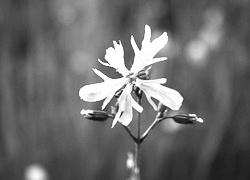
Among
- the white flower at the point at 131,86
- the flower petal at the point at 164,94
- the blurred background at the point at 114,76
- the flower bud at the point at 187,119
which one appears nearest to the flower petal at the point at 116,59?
the white flower at the point at 131,86

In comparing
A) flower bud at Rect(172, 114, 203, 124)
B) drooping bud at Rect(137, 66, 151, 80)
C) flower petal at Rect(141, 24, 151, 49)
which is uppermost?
flower petal at Rect(141, 24, 151, 49)

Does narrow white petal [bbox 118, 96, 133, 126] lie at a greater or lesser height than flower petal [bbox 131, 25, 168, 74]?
lesser

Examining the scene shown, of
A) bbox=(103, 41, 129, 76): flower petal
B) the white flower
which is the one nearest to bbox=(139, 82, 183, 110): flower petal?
the white flower

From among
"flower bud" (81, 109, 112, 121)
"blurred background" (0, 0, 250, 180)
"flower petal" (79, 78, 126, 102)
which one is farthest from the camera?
"blurred background" (0, 0, 250, 180)

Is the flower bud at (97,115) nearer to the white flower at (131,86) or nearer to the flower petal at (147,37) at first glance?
the white flower at (131,86)

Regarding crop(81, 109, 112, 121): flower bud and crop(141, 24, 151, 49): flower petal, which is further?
crop(81, 109, 112, 121): flower bud

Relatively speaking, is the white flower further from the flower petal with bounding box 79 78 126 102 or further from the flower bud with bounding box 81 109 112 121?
the flower bud with bounding box 81 109 112 121

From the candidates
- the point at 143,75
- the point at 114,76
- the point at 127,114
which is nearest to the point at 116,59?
the point at 143,75
